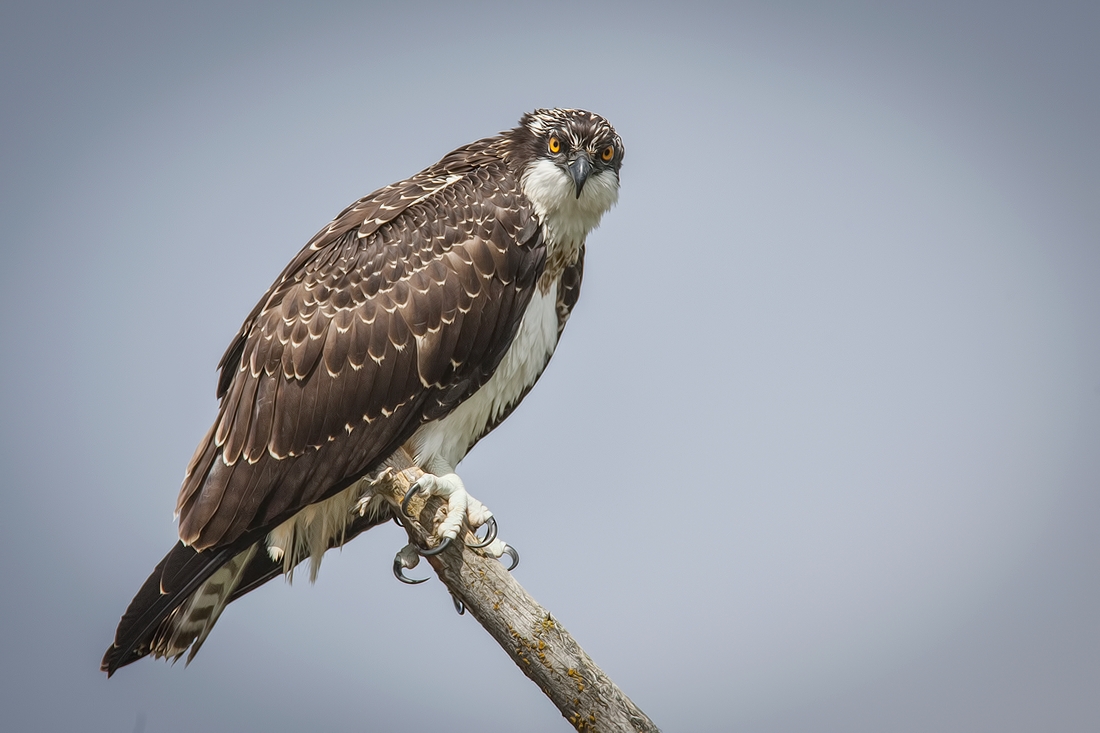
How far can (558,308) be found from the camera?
5.45 metres

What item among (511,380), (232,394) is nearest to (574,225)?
(511,380)

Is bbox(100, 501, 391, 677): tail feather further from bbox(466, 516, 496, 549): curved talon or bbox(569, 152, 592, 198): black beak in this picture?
bbox(569, 152, 592, 198): black beak

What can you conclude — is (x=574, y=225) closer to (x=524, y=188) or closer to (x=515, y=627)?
(x=524, y=188)

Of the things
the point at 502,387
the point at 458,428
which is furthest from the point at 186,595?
the point at 502,387

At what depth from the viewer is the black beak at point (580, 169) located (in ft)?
16.3

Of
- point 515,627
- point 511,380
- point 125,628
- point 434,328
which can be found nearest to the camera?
point 515,627

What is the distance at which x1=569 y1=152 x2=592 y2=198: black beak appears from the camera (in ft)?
16.3

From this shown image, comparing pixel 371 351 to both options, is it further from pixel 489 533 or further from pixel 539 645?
pixel 539 645

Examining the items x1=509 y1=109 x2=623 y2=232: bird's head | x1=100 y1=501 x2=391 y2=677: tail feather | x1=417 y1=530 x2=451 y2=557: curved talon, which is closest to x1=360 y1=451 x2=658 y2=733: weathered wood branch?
x1=417 y1=530 x2=451 y2=557: curved talon

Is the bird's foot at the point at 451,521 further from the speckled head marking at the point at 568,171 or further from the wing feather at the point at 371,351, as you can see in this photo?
the speckled head marking at the point at 568,171

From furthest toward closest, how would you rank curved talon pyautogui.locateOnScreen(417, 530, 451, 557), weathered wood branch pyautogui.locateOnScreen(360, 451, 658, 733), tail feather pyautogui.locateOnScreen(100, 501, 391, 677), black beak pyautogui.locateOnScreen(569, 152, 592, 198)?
black beak pyautogui.locateOnScreen(569, 152, 592, 198) < tail feather pyautogui.locateOnScreen(100, 501, 391, 677) < curved talon pyautogui.locateOnScreen(417, 530, 451, 557) < weathered wood branch pyautogui.locateOnScreen(360, 451, 658, 733)

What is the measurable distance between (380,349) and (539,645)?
1689 mm

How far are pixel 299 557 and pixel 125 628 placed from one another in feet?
3.47

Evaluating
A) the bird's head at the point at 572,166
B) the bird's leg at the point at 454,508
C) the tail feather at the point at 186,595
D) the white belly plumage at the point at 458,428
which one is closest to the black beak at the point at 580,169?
the bird's head at the point at 572,166
